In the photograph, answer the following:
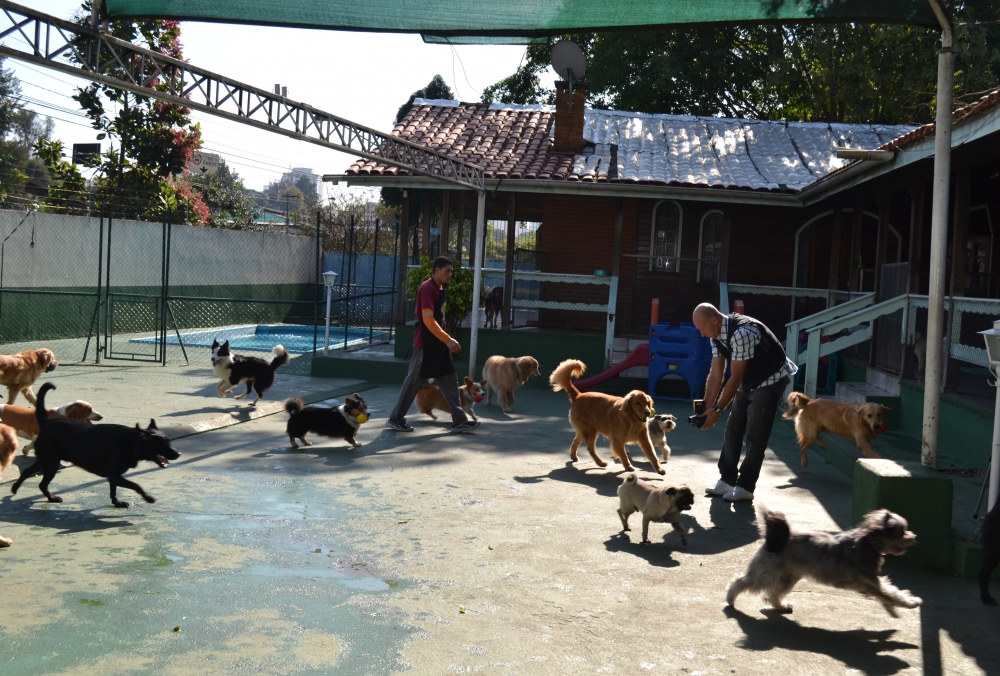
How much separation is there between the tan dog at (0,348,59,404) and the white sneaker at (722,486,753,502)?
293 inches

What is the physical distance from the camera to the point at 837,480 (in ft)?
29.3

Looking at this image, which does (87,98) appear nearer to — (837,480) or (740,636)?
(837,480)

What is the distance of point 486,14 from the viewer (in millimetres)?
7766

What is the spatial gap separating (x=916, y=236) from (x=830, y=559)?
29.5 feet

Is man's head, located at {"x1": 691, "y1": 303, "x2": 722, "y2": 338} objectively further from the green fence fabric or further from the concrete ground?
the green fence fabric

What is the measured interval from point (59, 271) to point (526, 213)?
10.4 metres

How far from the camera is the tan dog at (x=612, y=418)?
832cm

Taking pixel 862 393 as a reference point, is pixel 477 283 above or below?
above

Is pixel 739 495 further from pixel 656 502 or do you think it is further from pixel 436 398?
pixel 436 398

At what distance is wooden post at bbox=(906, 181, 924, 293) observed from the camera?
40.0 ft

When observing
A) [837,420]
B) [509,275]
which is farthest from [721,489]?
[509,275]

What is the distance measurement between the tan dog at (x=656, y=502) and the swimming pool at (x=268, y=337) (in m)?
13.2

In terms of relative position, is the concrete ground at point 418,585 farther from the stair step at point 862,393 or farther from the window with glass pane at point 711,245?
the window with glass pane at point 711,245

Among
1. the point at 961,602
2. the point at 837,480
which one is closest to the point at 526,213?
the point at 837,480
